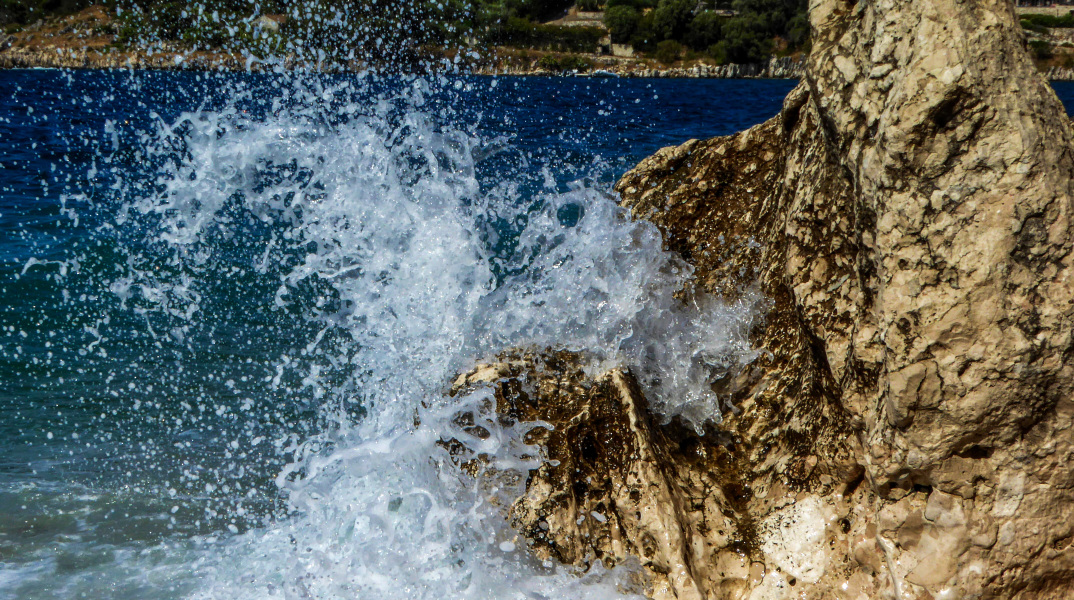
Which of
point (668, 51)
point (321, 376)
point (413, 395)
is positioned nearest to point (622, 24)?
point (668, 51)

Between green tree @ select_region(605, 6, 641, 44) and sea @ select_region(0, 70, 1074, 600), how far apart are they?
78102 mm

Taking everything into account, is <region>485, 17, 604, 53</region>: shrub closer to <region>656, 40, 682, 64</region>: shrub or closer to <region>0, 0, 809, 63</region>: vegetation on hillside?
<region>0, 0, 809, 63</region>: vegetation on hillside

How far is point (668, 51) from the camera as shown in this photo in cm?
7519

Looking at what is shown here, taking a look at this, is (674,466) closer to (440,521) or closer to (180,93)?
(440,521)

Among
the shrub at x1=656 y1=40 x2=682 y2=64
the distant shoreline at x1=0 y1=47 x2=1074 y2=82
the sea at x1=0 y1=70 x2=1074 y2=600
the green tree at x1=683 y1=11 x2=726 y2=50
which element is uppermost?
the green tree at x1=683 y1=11 x2=726 y2=50

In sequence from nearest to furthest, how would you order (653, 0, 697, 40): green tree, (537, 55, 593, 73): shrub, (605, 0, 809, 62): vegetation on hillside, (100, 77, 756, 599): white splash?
1. (100, 77, 756, 599): white splash
2. (537, 55, 593, 73): shrub
3. (605, 0, 809, 62): vegetation on hillside
4. (653, 0, 697, 40): green tree

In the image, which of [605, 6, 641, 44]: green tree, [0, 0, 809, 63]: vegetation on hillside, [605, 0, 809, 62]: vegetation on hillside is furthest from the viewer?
[605, 6, 641, 44]: green tree

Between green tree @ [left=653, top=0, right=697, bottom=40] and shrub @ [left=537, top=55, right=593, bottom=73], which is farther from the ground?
green tree @ [left=653, top=0, right=697, bottom=40]

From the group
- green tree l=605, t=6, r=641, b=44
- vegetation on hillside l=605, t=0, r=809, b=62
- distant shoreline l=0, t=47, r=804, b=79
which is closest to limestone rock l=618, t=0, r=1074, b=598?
distant shoreline l=0, t=47, r=804, b=79

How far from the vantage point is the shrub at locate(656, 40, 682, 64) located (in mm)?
74375

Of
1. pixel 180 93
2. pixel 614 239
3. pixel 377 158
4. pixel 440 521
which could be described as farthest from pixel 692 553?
pixel 180 93

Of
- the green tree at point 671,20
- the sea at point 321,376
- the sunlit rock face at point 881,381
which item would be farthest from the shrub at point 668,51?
the sunlit rock face at point 881,381

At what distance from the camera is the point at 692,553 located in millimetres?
2283

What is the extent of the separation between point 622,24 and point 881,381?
8304 cm
